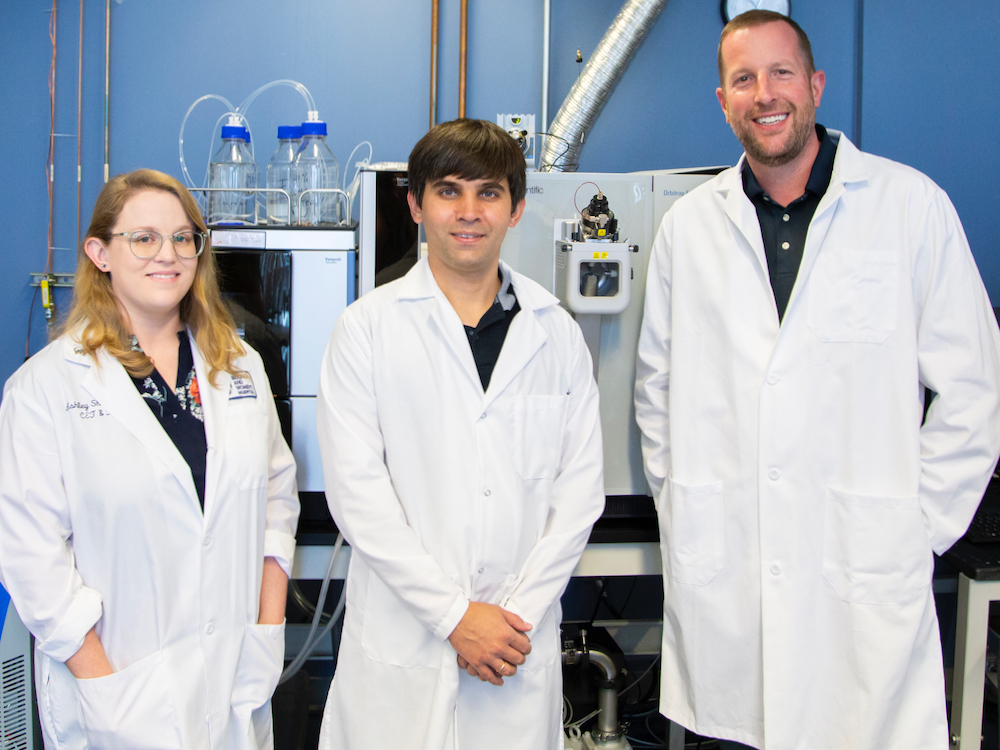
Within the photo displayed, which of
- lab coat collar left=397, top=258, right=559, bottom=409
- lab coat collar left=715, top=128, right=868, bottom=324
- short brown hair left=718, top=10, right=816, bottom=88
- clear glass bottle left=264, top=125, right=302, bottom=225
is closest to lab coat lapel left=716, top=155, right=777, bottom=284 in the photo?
lab coat collar left=715, top=128, right=868, bottom=324

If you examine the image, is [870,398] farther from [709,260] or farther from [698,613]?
[698,613]

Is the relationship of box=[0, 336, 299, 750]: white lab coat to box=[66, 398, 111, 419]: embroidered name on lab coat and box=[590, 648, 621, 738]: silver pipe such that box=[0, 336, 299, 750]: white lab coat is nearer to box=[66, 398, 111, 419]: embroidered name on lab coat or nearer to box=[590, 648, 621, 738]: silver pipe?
box=[66, 398, 111, 419]: embroidered name on lab coat

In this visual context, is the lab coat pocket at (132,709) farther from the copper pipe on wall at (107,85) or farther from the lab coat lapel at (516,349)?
the copper pipe on wall at (107,85)

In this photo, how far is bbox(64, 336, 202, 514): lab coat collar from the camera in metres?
1.27

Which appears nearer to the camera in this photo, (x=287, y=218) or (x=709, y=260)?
(x=709, y=260)

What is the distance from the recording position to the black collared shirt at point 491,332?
1383 millimetres

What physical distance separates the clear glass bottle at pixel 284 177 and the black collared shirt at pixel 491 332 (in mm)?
652

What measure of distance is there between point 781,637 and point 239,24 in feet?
7.37

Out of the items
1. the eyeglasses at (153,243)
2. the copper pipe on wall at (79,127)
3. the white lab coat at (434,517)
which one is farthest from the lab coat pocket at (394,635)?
the copper pipe on wall at (79,127)

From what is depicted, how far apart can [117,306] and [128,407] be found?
0.20m

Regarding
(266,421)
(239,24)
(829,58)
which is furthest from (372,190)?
(829,58)

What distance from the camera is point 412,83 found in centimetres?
248

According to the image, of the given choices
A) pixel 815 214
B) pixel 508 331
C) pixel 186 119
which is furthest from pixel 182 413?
pixel 186 119

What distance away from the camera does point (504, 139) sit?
138cm
